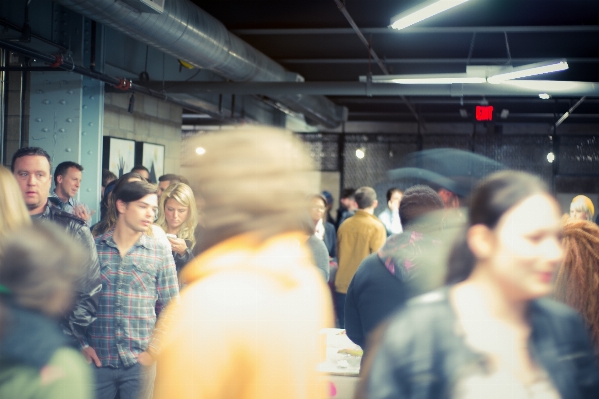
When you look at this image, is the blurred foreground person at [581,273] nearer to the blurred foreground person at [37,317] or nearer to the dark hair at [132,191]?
the blurred foreground person at [37,317]

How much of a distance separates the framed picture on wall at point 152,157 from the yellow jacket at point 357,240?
10.6 ft

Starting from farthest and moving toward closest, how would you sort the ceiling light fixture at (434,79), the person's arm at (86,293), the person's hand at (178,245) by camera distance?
the ceiling light fixture at (434,79), the person's hand at (178,245), the person's arm at (86,293)

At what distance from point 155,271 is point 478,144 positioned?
11975 millimetres

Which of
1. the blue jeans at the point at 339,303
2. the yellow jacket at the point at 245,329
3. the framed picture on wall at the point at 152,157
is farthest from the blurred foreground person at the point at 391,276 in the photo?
the framed picture on wall at the point at 152,157

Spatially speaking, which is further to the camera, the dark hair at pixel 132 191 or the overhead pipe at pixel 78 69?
the overhead pipe at pixel 78 69

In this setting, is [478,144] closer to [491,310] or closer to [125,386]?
[125,386]

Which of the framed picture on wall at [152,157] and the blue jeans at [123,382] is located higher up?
the framed picture on wall at [152,157]

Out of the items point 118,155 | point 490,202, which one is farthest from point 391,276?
point 118,155

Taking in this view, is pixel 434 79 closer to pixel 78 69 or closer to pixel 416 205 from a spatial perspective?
pixel 78 69

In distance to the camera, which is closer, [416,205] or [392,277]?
[392,277]

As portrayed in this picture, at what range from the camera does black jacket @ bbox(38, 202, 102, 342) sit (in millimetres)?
2680

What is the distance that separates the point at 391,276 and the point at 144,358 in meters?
1.12

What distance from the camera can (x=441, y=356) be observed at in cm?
107

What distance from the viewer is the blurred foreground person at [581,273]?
7.24 feet
